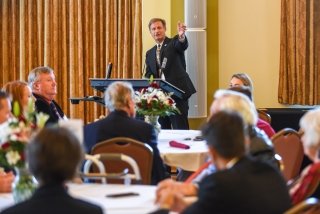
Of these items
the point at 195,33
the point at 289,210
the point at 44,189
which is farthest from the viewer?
the point at 195,33

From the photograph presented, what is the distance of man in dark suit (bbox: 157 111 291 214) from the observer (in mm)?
2225

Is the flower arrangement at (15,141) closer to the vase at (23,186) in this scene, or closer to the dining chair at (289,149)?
the vase at (23,186)

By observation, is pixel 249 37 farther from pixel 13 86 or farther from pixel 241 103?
pixel 241 103

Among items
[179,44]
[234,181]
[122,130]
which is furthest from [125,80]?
[234,181]

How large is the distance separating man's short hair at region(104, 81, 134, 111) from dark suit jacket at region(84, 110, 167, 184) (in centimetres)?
7

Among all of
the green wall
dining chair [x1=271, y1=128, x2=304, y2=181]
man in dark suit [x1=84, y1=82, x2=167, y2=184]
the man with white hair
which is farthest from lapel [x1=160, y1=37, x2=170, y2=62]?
the man with white hair

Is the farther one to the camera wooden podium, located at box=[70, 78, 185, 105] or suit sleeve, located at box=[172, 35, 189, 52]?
suit sleeve, located at box=[172, 35, 189, 52]

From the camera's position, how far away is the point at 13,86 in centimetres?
439

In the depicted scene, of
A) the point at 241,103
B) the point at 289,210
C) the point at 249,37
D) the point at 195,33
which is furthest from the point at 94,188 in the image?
the point at 249,37

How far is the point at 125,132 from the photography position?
157 inches

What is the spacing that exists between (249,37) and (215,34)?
1.42 ft

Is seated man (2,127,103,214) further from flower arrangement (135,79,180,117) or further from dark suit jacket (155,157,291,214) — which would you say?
flower arrangement (135,79,180,117)

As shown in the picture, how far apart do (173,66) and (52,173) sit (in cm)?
554

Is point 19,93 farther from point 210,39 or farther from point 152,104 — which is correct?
point 210,39
